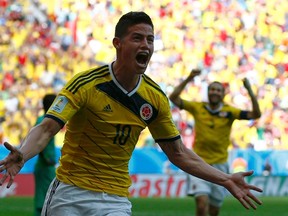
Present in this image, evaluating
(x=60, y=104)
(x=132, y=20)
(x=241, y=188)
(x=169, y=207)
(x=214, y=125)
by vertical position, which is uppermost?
(x=132, y=20)

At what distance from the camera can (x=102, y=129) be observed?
5277 mm

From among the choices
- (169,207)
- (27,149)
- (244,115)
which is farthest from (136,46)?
(169,207)

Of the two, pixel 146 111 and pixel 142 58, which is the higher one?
pixel 142 58

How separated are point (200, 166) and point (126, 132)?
66 cm

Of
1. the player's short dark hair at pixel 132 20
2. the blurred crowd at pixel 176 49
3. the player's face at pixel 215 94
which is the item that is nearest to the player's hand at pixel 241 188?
the player's short dark hair at pixel 132 20

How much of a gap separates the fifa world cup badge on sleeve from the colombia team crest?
594 millimetres

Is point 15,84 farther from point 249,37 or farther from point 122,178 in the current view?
point 122,178

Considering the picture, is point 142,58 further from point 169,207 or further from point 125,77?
point 169,207

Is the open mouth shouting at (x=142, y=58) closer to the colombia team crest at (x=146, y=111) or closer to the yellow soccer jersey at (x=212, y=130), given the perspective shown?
the colombia team crest at (x=146, y=111)

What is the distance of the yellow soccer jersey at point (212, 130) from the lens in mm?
12227

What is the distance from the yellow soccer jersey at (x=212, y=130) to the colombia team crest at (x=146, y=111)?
6.81 metres

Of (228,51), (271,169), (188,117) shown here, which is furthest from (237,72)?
(271,169)

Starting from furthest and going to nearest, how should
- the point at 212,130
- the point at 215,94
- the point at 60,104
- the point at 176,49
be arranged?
the point at 176,49 < the point at 212,130 < the point at 215,94 < the point at 60,104

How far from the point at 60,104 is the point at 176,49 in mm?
21922
